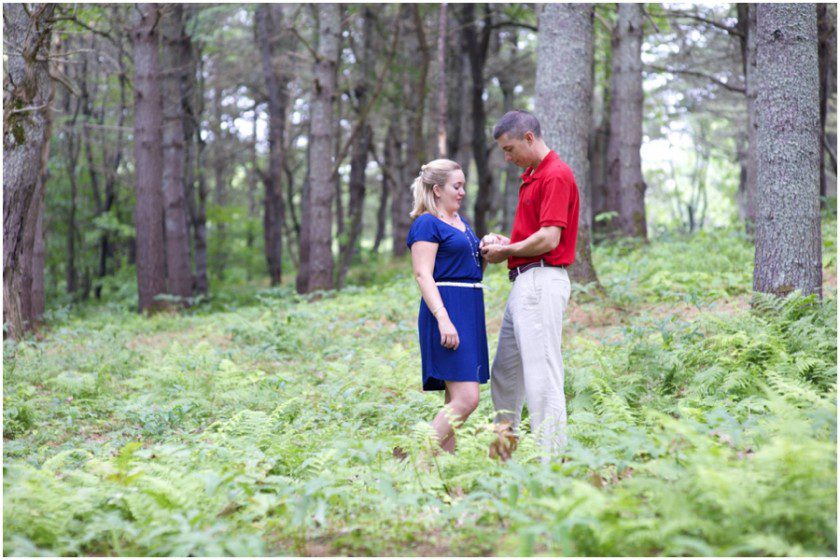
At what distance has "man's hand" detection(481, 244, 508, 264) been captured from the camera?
16.9 feet

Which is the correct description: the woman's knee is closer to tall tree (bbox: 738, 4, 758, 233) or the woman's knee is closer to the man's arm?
the man's arm

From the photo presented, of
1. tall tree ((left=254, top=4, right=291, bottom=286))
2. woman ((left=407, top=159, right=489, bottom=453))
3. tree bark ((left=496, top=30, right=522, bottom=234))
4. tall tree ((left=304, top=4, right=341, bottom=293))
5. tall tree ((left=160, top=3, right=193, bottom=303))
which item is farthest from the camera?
tree bark ((left=496, top=30, right=522, bottom=234))

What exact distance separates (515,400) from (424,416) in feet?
4.64

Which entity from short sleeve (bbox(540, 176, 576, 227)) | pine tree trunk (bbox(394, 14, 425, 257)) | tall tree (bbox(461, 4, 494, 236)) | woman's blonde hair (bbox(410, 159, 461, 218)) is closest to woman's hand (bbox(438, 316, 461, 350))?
woman's blonde hair (bbox(410, 159, 461, 218))

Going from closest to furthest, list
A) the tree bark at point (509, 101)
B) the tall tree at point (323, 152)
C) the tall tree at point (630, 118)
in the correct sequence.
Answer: the tall tree at point (323, 152), the tall tree at point (630, 118), the tree bark at point (509, 101)

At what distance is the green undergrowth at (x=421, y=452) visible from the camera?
11.2ft

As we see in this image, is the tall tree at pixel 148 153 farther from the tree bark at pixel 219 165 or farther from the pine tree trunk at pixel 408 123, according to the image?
the tree bark at pixel 219 165

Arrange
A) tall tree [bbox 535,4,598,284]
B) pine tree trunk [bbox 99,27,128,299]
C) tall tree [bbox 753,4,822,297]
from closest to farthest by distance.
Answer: tall tree [bbox 753,4,822,297], tall tree [bbox 535,4,598,284], pine tree trunk [bbox 99,27,128,299]

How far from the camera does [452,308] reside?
516cm

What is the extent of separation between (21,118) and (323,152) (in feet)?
25.6

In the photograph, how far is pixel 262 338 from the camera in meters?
11.5

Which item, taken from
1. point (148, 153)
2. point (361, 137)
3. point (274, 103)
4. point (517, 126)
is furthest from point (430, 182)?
point (361, 137)

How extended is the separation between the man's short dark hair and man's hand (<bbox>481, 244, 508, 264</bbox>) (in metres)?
0.75

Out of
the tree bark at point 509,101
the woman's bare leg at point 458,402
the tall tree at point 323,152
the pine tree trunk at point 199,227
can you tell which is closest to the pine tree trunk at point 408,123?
the tree bark at point 509,101
